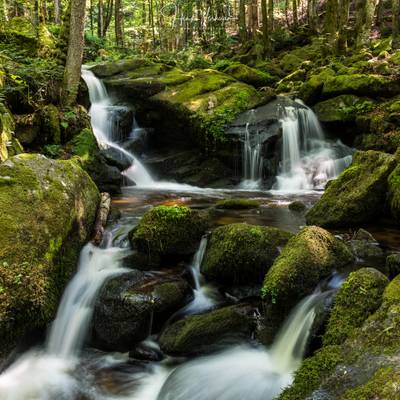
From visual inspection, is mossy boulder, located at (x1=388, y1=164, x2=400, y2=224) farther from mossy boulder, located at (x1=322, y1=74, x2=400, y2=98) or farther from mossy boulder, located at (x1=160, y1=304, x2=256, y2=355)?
mossy boulder, located at (x1=322, y1=74, x2=400, y2=98)

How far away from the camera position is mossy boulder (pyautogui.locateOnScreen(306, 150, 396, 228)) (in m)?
7.25

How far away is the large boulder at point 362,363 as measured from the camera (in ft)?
9.42

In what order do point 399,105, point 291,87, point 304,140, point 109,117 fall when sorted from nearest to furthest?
point 399,105, point 304,140, point 109,117, point 291,87

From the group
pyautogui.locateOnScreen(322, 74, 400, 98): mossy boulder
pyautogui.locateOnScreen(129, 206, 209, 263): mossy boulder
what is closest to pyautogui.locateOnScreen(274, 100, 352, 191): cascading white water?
pyautogui.locateOnScreen(322, 74, 400, 98): mossy boulder

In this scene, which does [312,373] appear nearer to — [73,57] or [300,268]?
[300,268]

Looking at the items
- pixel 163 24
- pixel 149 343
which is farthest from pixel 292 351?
pixel 163 24

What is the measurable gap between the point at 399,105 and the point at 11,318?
39.4 ft

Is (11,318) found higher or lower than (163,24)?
lower

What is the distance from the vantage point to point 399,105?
41.6 ft

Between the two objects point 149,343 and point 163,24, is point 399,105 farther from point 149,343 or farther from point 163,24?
point 163,24

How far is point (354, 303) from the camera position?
4223 millimetres

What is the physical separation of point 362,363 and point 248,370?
181 cm

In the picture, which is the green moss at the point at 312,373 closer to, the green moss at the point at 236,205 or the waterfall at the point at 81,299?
the waterfall at the point at 81,299

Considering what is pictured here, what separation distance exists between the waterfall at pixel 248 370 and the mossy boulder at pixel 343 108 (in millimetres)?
10184
